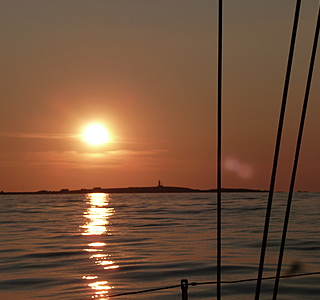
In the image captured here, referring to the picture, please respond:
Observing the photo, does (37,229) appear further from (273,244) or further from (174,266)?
(174,266)

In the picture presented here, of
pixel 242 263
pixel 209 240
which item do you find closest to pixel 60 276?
pixel 242 263

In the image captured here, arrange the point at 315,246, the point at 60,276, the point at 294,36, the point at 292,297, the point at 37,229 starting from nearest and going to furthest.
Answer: the point at 294,36 < the point at 292,297 < the point at 60,276 < the point at 315,246 < the point at 37,229

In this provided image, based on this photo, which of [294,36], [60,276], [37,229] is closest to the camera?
[294,36]

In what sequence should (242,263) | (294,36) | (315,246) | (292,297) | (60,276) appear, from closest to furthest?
(294,36) → (292,297) → (60,276) → (242,263) → (315,246)

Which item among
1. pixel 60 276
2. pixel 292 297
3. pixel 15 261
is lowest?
pixel 292 297

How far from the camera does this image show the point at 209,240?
131ft

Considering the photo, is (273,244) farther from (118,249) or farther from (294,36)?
(294,36)

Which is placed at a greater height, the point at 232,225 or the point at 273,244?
the point at 232,225

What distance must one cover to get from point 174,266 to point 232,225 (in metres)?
28.7

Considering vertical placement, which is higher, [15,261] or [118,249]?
[118,249]

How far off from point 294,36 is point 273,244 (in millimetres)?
36926

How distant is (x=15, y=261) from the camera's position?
30.0 m

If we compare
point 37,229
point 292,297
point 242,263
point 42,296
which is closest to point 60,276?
point 42,296

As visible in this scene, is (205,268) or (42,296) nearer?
(42,296)
